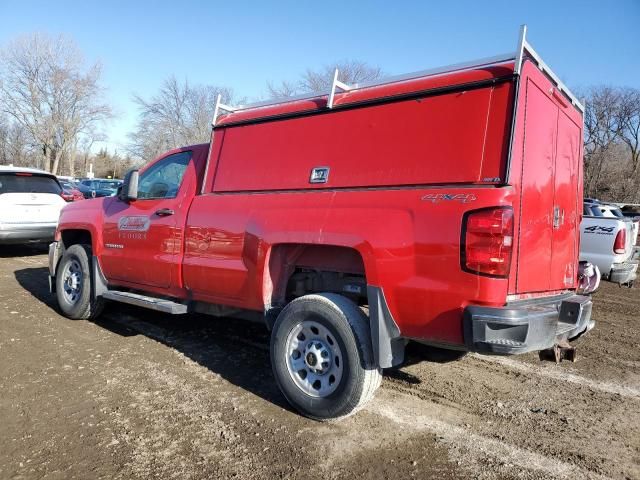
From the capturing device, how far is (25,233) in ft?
32.2

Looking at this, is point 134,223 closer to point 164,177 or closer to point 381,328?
point 164,177

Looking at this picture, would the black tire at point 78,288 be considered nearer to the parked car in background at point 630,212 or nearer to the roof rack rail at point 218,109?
the roof rack rail at point 218,109

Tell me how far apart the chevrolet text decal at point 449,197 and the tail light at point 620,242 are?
20.2 feet

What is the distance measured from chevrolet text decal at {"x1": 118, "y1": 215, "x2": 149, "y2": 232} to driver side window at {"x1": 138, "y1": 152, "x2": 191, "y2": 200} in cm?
26

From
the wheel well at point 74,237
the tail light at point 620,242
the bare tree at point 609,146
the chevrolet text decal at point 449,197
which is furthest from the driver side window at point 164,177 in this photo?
the bare tree at point 609,146

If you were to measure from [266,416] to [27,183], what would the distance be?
29.3 feet

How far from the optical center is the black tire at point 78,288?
576 cm

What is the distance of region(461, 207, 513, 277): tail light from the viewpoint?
9.34 ft

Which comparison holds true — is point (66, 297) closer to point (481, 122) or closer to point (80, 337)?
point (80, 337)

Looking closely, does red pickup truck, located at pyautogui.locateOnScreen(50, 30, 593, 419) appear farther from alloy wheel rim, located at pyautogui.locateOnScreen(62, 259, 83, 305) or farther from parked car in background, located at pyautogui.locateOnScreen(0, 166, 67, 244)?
parked car in background, located at pyautogui.locateOnScreen(0, 166, 67, 244)

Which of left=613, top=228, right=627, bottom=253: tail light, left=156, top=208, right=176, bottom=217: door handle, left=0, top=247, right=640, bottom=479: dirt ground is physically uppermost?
left=613, top=228, right=627, bottom=253: tail light

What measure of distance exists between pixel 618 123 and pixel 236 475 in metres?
51.3

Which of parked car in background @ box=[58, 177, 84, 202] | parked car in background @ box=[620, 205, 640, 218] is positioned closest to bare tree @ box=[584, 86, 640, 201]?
parked car in background @ box=[620, 205, 640, 218]

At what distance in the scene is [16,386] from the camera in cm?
396
